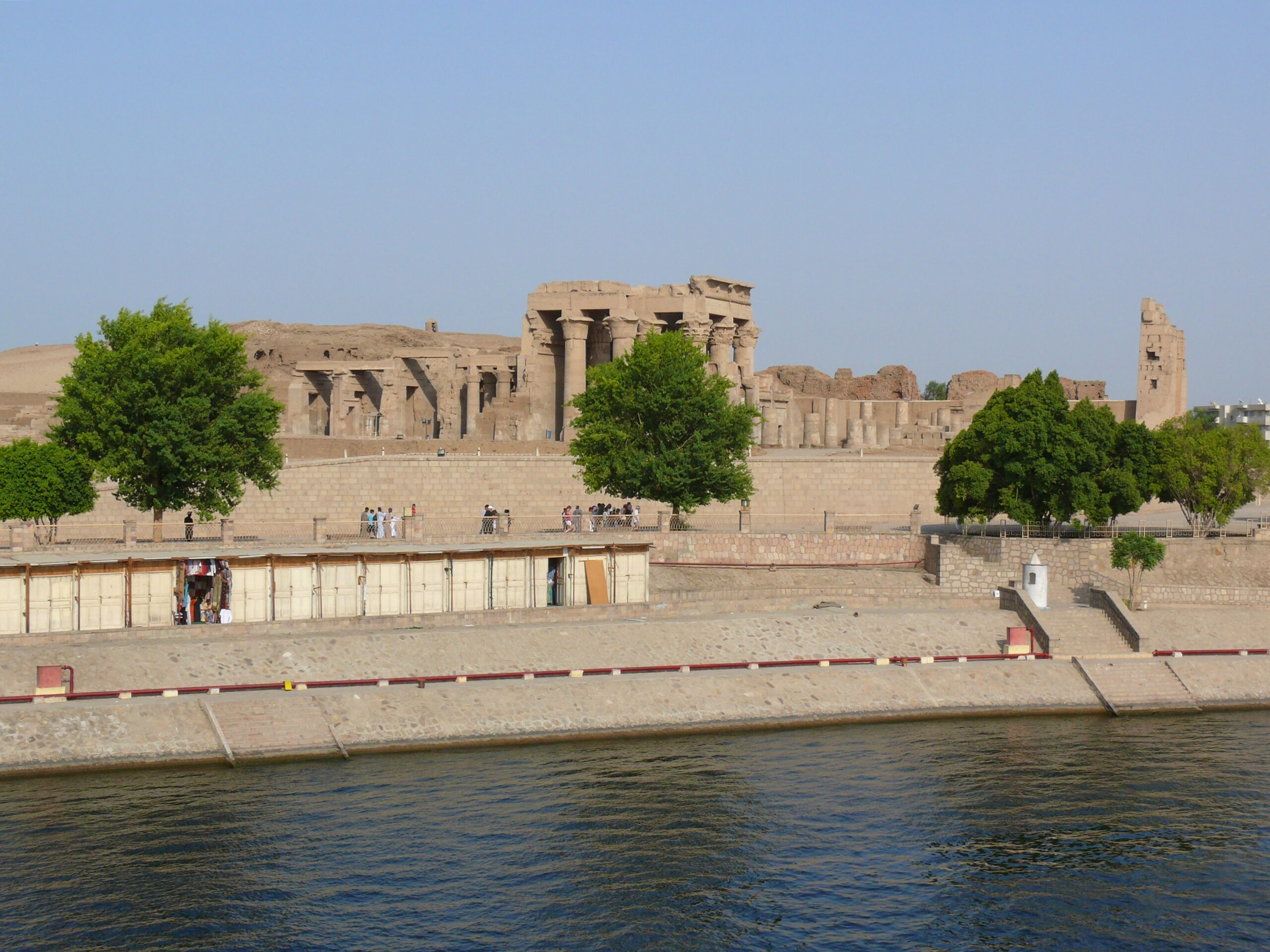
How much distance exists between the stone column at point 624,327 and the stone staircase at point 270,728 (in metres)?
33.2

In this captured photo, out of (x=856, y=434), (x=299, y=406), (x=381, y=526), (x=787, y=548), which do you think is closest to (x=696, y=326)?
(x=787, y=548)

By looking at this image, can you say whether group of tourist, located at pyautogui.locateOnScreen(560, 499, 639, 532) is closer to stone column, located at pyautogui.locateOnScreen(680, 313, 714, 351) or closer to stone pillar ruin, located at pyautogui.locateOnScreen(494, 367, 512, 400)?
stone column, located at pyautogui.locateOnScreen(680, 313, 714, 351)

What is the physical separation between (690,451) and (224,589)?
18897mm

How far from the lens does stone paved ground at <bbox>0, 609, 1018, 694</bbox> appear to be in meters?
30.1

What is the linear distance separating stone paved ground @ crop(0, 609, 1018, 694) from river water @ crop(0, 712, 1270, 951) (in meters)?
3.35

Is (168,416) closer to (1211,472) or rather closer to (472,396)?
(1211,472)

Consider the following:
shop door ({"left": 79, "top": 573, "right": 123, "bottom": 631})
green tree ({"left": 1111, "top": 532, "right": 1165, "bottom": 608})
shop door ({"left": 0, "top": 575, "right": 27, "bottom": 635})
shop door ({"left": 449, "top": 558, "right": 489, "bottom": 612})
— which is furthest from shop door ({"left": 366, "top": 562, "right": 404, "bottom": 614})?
green tree ({"left": 1111, "top": 532, "right": 1165, "bottom": 608})

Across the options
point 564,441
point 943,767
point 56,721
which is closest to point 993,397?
point 564,441

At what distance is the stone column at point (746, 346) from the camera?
6656cm

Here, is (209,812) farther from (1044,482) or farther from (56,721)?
(1044,482)

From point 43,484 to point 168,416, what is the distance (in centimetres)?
375

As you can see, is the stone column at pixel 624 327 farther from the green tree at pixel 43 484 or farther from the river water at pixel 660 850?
the river water at pixel 660 850

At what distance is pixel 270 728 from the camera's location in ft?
94.1

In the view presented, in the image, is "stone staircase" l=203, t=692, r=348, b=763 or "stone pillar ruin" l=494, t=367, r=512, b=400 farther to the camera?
"stone pillar ruin" l=494, t=367, r=512, b=400
